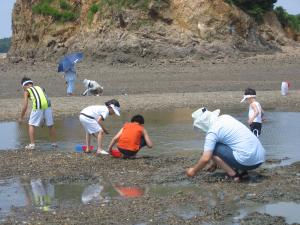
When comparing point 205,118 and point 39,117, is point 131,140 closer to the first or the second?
point 205,118

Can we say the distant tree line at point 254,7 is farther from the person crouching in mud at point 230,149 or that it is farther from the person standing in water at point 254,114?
the person crouching in mud at point 230,149

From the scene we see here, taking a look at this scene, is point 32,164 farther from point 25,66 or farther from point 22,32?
point 22,32

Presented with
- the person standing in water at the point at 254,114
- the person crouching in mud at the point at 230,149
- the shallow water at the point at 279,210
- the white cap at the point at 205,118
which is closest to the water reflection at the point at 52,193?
the person crouching in mud at the point at 230,149

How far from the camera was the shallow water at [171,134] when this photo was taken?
491 inches

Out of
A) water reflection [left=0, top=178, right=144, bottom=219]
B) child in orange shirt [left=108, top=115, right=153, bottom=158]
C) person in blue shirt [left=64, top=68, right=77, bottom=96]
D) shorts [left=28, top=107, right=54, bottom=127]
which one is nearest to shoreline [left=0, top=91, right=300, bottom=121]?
person in blue shirt [left=64, top=68, right=77, bottom=96]

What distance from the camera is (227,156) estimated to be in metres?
9.26

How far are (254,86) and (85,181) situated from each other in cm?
1697

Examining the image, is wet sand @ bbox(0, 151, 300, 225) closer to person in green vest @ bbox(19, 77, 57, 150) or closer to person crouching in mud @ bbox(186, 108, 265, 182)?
person crouching in mud @ bbox(186, 108, 265, 182)

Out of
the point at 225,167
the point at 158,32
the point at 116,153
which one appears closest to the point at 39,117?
the point at 116,153

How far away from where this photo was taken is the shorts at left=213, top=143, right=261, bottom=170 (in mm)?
9227

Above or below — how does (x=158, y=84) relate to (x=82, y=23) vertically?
below

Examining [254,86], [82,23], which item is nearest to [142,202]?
[254,86]

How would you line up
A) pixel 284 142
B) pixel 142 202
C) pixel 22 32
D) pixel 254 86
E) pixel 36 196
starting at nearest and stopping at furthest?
pixel 142 202 → pixel 36 196 → pixel 284 142 → pixel 254 86 → pixel 22 32

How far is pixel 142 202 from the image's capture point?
8.18m
